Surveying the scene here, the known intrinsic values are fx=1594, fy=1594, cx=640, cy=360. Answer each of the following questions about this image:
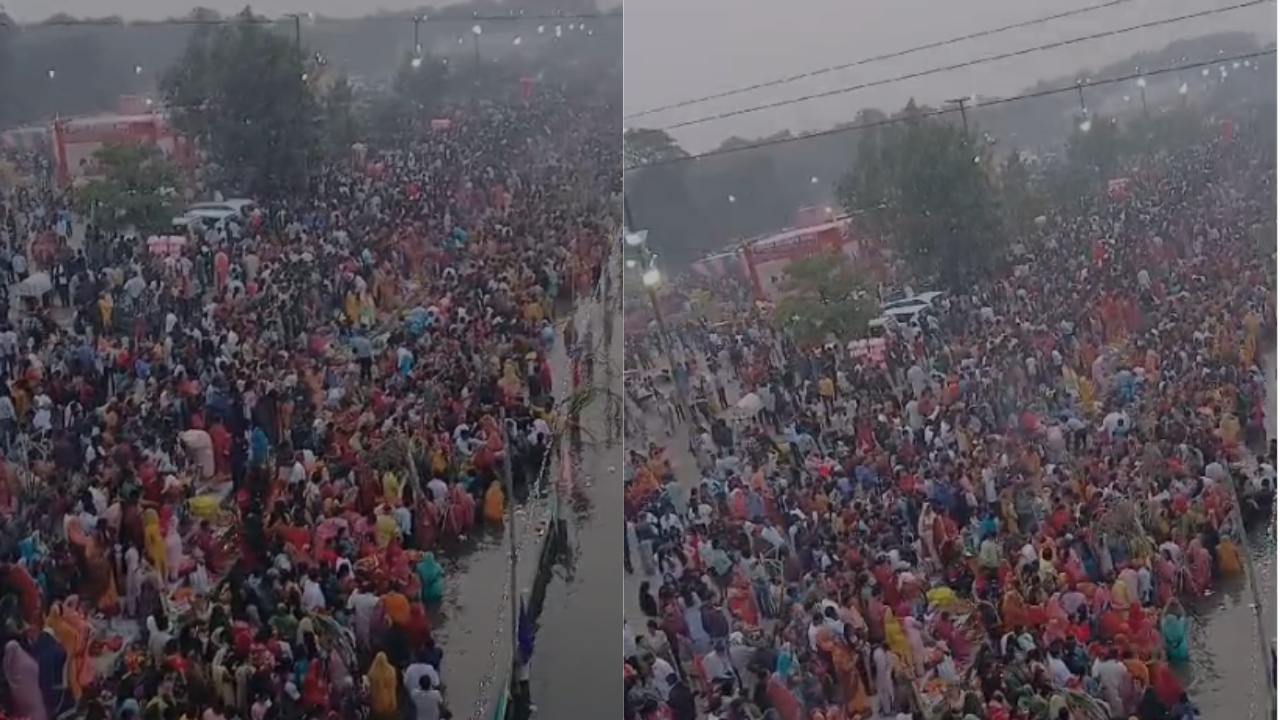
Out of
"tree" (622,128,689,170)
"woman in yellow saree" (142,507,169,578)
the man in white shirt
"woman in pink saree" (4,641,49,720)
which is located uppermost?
"tree" (622,128,689,170)

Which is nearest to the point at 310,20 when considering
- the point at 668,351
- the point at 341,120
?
the point at 341,120

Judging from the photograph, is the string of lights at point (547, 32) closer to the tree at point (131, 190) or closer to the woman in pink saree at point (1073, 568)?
the tree at point (131, 190)

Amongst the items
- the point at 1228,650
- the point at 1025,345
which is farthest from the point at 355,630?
the point at 1228,650

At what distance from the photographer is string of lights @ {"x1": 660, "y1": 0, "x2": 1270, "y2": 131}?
441 centimetres

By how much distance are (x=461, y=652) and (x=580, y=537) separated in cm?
49

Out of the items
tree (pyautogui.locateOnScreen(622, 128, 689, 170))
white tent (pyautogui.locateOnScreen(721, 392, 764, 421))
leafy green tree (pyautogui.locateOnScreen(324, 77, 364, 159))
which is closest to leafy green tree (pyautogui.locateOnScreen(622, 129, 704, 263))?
tree (pyautogui.locateOnScreen(622, 128, 689, 170))

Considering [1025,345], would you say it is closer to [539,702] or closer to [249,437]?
[539,702]

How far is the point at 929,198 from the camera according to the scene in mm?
4582

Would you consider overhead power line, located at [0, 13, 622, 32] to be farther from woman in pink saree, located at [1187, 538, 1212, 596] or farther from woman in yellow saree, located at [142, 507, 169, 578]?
woman in pink saree, located at [1187, 538, 1212, 596]

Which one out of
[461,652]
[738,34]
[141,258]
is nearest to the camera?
[141,258]

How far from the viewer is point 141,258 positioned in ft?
13.1

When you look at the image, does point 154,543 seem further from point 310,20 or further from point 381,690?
point 310,20

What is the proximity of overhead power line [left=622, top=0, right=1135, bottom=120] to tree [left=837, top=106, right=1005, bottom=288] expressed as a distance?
0.20m

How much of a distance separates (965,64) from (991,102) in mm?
131
